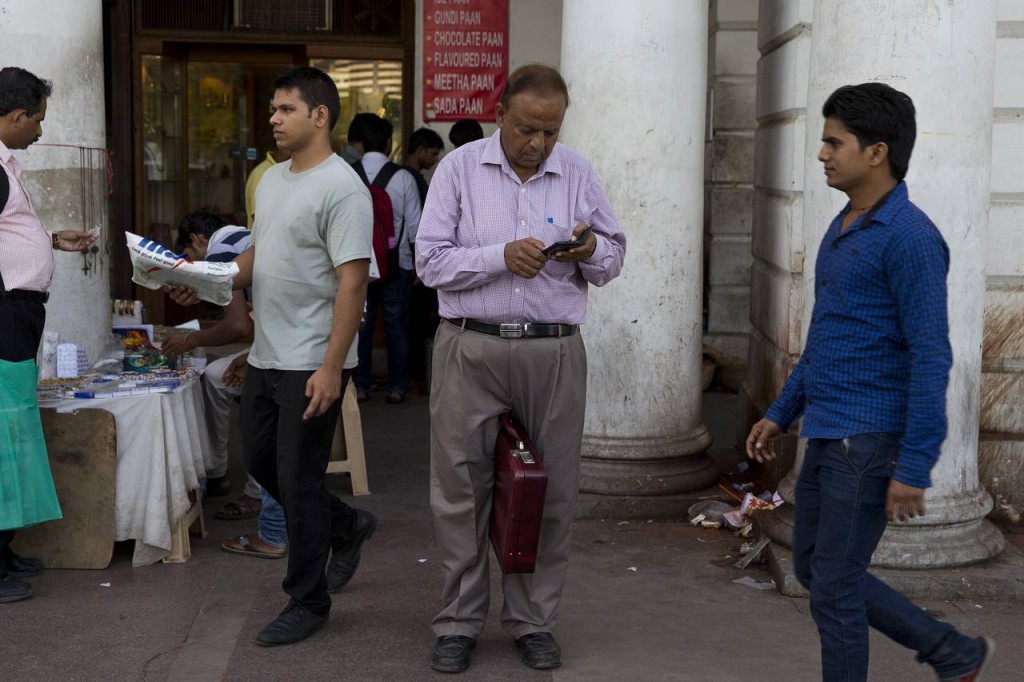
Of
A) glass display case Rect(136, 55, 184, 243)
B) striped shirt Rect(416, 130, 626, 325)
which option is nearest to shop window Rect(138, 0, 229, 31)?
glass display case Rect(136, 55, 184, 243)

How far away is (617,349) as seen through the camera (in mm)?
6074

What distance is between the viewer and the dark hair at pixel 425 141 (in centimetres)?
934

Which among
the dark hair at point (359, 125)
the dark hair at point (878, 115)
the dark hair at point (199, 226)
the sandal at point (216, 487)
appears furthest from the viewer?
the dark hair at point (359, 125)

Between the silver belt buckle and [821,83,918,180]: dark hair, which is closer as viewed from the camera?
[821,83,918,180]: dark hair

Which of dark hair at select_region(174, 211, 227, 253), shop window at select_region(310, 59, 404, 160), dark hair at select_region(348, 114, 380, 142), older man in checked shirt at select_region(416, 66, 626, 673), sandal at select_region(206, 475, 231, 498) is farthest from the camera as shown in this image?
shop window at select_region(310, 59, 404, 160)

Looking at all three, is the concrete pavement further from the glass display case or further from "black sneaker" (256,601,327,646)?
the glass display case

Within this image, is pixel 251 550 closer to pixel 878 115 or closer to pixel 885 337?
pixel 885 337

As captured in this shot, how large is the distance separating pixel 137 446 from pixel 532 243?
2.19 m

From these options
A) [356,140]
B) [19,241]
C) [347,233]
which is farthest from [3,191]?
[356,140]

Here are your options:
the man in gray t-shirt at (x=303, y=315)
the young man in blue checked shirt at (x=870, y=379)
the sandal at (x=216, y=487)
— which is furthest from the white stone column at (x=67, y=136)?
the young man in blue checked shirt at (x=870, y=379)

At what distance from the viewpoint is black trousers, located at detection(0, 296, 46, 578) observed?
15.6ft

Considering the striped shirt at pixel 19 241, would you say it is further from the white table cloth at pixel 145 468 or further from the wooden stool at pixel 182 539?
the wooden stool at pixel 182 539

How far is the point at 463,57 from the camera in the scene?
Result: 33.7ft

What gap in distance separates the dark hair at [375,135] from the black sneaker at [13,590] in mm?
4432
